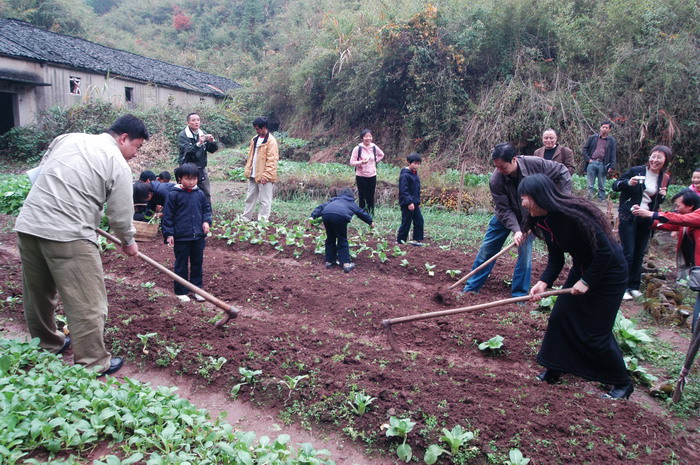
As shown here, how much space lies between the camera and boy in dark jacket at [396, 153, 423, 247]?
731 centimetres

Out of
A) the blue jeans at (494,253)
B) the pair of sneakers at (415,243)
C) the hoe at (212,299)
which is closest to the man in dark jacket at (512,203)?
the blue jeans at (494,253)

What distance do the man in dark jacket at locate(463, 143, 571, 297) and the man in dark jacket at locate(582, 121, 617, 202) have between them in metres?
6.26

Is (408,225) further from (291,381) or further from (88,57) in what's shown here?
(88,57)

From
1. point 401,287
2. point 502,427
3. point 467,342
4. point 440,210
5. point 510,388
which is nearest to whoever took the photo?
point 502,427

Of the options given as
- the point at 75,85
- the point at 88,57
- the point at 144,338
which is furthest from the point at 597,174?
the point at 88,57

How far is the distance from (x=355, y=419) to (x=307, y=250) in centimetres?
421

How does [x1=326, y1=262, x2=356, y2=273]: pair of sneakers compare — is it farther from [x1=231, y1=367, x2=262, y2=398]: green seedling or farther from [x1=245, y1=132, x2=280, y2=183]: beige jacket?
[x1=231, y1=367, x2=262, y2=398]: green seedling

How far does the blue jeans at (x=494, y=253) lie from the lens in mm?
5090

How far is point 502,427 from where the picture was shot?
300 centimetres

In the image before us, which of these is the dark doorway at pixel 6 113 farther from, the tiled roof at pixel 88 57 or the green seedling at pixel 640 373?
the green seedling at pixel 640 373

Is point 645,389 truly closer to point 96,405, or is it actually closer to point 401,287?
point 401,287

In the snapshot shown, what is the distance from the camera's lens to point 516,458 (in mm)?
2654

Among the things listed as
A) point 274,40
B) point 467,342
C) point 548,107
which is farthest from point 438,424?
point 274,40

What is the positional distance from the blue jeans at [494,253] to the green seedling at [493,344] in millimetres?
1216
